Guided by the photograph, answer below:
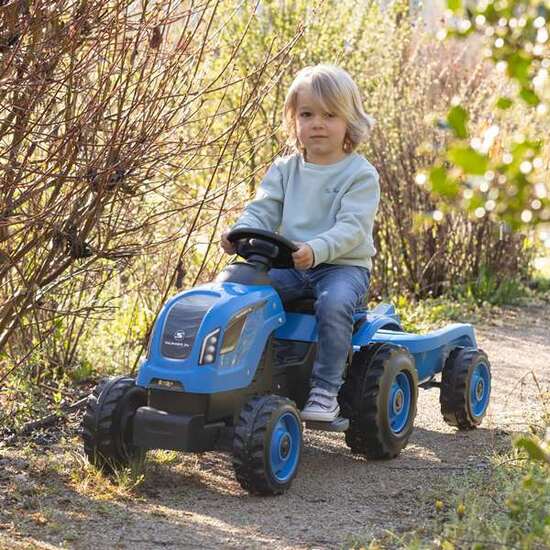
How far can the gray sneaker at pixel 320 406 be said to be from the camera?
171 inches

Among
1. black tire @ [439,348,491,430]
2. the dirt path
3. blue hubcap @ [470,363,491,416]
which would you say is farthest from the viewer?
blue hubcap @ [470,363,491,416]

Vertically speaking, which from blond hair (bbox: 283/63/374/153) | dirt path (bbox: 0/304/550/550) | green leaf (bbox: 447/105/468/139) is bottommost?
dirt path (bbox: 0/304/550/550)

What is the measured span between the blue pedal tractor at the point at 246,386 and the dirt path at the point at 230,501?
135mm

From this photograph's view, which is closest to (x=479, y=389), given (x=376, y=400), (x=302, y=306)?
(x=376, y=400)

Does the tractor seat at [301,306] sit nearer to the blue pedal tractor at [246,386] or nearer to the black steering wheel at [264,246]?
the blue pedal tractor at [246,386]

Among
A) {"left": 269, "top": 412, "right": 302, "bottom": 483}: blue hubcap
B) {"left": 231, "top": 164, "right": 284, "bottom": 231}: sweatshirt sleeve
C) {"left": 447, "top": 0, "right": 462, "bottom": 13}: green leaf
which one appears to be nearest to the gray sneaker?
{"left": 269, "top": 412, "right": 302, "bottom": 483}: blue hubcap

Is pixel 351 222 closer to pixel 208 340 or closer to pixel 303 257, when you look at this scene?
pixel 303 257

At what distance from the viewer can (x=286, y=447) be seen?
4172 millimetres

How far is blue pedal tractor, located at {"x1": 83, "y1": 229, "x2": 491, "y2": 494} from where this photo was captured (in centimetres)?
402

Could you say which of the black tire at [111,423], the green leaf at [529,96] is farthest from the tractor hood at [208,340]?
the green leaf at [529,96]

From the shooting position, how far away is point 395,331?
524 cm

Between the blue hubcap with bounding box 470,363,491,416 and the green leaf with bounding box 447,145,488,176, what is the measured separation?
3.23m

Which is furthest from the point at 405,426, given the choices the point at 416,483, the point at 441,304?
the point at 441,304

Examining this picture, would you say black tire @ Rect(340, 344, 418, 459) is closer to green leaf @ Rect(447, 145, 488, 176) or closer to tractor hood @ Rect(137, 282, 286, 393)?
tractor hood @ Rect(137, 282, 286, 393)
